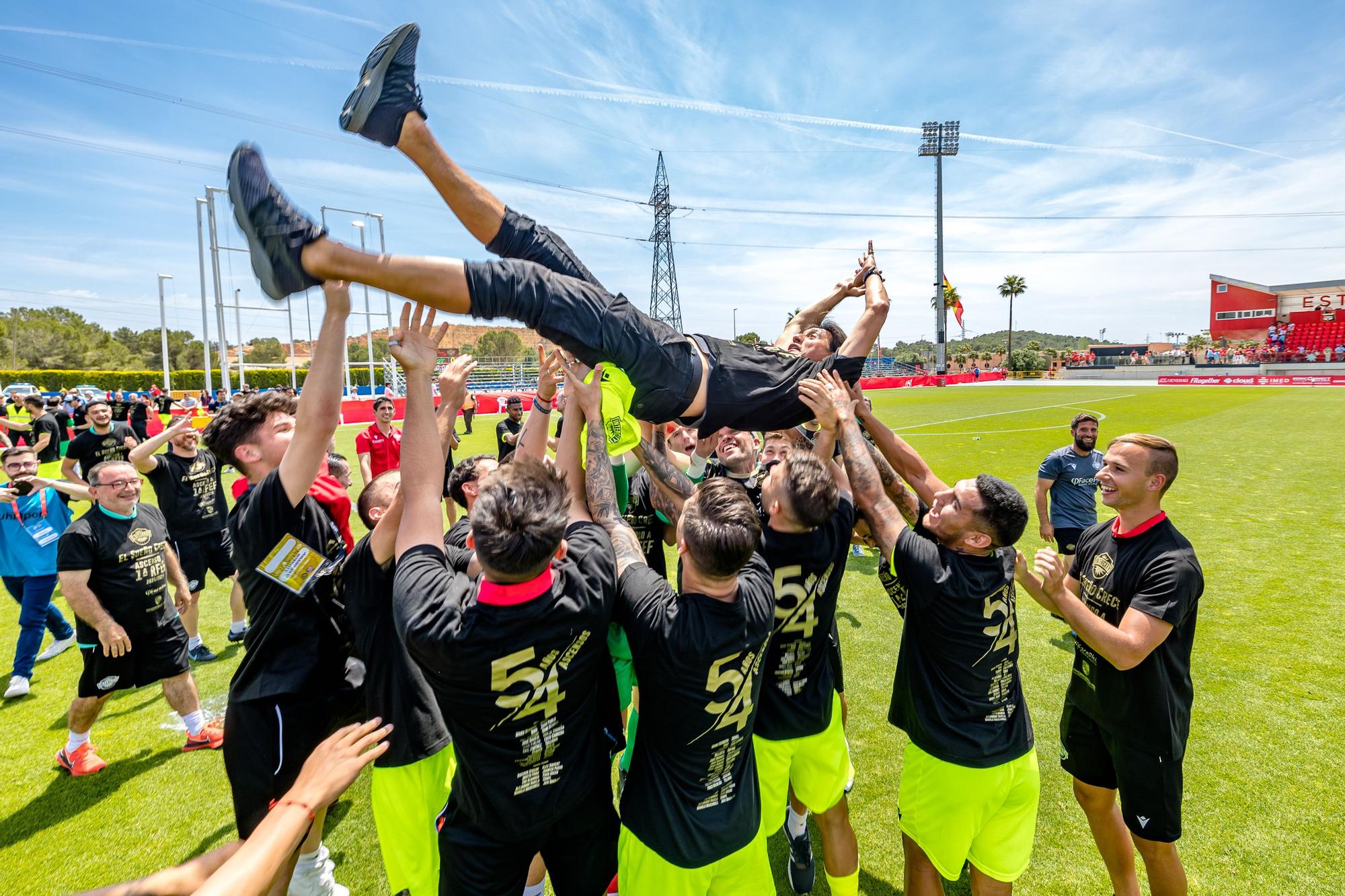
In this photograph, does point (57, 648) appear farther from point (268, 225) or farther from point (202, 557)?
point (268, 225)

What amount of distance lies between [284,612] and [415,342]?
1.41m

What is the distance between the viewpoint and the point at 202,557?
6.80m

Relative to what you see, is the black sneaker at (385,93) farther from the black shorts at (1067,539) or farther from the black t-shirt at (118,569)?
the black shorts at (1067,539)

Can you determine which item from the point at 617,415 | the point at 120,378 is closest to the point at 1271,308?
the point at 617,415

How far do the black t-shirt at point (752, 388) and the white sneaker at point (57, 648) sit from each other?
7.19 metres

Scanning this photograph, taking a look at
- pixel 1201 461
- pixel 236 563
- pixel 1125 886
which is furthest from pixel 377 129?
pixel 1201 461

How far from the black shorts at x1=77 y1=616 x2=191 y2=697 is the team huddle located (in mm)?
2410

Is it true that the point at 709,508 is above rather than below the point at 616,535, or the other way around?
above

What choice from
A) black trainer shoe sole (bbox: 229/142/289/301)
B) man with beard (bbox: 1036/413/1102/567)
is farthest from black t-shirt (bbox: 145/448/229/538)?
man with beard (bbox: 1036/413/1102/567)

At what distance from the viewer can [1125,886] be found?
121 inches

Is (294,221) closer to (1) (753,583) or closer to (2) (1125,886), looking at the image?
(1) (753,583)

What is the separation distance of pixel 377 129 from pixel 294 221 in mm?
827

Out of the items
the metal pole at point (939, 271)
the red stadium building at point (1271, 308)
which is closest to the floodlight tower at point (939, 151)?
the metal pole at point (939, 271)

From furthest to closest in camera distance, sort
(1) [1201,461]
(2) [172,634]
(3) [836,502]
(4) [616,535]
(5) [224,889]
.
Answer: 1. (1) [1201,461]
2. (2) [172,634]
3. (3) [836,502]
4. (4) [616,535]
5. (5) [224,889]
